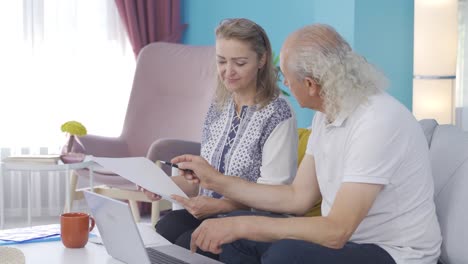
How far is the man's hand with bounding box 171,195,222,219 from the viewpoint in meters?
2.22

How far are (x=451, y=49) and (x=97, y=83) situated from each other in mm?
2491

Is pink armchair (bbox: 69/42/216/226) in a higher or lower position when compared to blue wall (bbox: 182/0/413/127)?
lower

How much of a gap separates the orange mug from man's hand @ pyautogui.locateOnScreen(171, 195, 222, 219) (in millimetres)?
312

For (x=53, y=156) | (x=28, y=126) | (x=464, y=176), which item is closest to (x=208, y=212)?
(x=464, y=176)

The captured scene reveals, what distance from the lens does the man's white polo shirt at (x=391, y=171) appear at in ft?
5.77

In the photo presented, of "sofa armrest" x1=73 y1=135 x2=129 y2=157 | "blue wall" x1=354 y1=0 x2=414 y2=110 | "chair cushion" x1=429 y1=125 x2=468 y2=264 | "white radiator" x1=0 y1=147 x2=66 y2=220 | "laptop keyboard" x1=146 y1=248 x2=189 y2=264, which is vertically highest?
"blue wall" x1=354 y1=0 x2=414 y2=110

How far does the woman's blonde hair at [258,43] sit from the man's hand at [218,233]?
0.66 m

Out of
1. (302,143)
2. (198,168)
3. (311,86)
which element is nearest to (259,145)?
(198,168)

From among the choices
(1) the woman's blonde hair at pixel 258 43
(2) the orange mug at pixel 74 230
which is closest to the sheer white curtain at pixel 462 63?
(1) the woman's blonde hair at pixel 258 43

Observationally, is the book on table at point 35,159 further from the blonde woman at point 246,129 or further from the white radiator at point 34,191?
the blonde woman at point 246,129

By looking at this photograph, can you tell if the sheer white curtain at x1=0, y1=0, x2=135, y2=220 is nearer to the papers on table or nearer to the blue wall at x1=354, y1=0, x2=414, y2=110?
the blue wall at x1=354, y1=0, x2=414, y2=110

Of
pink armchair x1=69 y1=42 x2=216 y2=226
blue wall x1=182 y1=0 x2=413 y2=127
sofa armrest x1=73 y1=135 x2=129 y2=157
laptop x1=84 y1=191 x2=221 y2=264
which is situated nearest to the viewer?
laptop x1=84 y1=191 x2=221 y2=264

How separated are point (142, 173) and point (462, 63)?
2532 millimetres

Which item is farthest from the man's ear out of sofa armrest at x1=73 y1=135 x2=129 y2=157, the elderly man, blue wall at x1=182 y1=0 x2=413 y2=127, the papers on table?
sofa armrest at x1=73 y1=135 x2=129 y2=157
